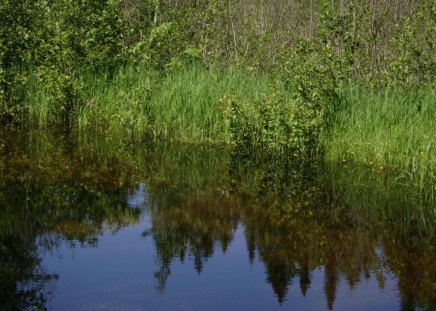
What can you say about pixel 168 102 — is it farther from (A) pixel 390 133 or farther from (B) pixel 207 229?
(B) pixel 207 229

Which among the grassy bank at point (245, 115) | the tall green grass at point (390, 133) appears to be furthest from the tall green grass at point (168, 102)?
the tall green grass at point (390, 133)

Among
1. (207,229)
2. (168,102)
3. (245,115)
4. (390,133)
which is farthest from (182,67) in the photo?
(207,229)

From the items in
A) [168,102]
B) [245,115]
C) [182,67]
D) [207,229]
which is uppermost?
[182,67]

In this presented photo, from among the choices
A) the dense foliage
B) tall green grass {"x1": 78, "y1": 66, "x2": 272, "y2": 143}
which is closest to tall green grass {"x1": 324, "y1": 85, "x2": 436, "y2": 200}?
the dense foliage

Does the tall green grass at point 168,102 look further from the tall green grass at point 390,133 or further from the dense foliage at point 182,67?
the tall green grass at point 390,133

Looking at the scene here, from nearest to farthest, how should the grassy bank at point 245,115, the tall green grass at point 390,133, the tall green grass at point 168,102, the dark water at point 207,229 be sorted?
the dark water at point 207,229 < the tall green grass at point 390,133 < the grassy bank at point 245,115 < the tall green grass at point 168,102

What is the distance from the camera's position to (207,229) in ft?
25.8

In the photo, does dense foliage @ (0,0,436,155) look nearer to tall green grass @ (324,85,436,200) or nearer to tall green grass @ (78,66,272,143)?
tall green grass @ (78,66,272,143)

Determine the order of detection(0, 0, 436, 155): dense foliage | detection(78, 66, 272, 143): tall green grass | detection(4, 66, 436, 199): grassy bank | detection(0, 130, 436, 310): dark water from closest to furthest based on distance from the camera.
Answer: detection(0, 130, 436, 310): dark water
detection(4, 66, 436, 199): grassy bank
detection(0, 0, 436, 155): dense foliage
detection(78, 66, 272, 143): tall green grass

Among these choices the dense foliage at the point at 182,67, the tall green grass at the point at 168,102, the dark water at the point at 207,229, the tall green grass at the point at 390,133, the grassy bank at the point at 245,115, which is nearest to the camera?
the dark water at the point at 207,229

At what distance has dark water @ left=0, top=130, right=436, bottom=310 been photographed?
19.9ft

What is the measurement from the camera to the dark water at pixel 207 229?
6066 millimetres

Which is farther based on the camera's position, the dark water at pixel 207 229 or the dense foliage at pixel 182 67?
the dense foliage at pixel 182 67

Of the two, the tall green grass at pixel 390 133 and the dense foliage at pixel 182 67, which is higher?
the dense foliage at pixel 182 67
